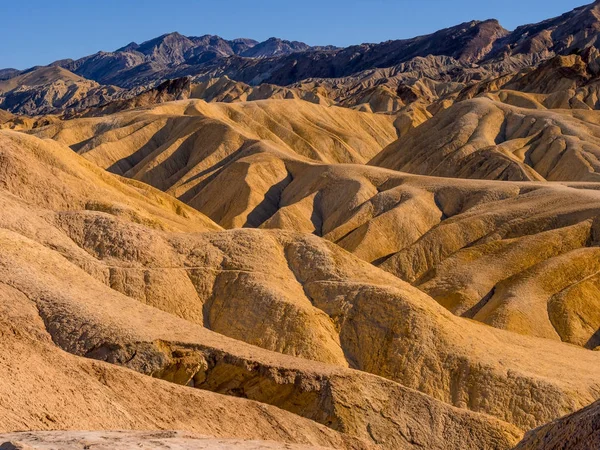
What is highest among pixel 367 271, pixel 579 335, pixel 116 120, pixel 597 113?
pixel 116 120

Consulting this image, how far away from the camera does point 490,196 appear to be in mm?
68500

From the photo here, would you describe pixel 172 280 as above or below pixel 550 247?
above

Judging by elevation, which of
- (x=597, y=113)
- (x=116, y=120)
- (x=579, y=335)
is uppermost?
(x=116, y=120)

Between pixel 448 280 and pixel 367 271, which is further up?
pixel 367 271

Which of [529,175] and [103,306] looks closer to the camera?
[103,306]

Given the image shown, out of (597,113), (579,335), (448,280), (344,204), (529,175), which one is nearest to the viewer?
(579,335)

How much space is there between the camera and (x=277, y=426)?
72.7 ft

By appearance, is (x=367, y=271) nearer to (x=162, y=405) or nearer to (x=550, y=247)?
(x=162, y=405)

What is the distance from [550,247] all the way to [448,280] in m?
7.66

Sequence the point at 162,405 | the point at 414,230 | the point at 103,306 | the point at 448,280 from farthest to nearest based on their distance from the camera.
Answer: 1. the point at 414,230
2. the point at 448,280
3. the point at 103,306
4. the point at 162,405

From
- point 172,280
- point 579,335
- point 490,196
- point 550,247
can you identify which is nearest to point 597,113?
point 490,196

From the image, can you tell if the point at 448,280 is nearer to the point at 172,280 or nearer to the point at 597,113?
the point at 172,280

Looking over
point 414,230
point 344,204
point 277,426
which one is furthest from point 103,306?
point 344,204

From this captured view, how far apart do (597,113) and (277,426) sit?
9507cm
